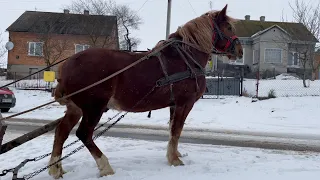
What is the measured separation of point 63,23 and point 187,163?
110ft

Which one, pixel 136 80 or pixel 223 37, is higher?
pixel 223 37

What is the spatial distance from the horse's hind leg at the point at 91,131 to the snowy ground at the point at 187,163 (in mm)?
144

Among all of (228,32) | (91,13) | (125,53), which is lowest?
(125,53)

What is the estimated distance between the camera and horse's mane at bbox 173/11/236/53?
5.33 meters

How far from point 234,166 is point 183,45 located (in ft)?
6.55

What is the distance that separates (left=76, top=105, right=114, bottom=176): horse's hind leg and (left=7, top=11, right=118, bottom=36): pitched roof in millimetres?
28177

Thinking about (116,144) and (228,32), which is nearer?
(228,32)

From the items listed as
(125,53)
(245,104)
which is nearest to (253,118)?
(245,104)

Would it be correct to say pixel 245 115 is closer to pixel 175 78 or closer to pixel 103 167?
pixel 175 78

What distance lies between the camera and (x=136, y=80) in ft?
15.3

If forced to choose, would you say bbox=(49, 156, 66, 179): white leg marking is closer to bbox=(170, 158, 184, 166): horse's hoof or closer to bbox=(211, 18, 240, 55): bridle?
bbox=(170, 158, 184, 166): horse's hoof

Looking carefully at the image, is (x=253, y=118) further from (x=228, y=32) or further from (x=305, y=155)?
(x=228, y=32)

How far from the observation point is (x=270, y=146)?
726 centimetres

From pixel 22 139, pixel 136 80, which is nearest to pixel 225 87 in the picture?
pixel 136 80
